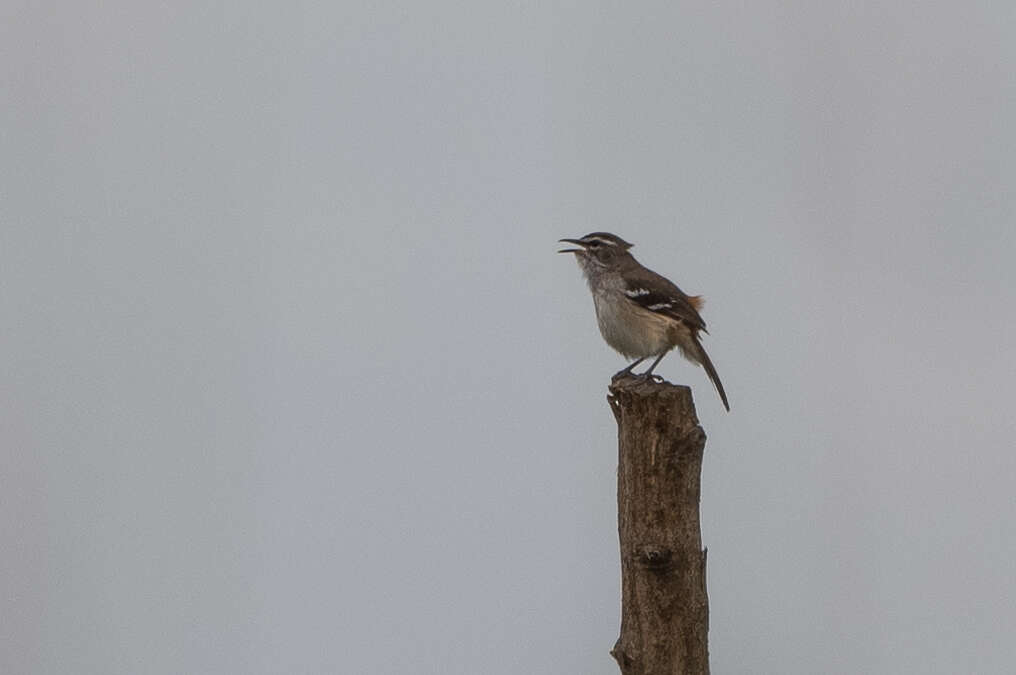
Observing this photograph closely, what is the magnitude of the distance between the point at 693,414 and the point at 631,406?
330 mm

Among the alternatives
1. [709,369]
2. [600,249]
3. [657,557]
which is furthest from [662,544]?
[600,249]

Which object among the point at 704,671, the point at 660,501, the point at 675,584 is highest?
the point at 660,501

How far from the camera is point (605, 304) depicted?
8.93m

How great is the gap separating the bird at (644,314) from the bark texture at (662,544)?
2.35 m

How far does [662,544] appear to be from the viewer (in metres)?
5.73

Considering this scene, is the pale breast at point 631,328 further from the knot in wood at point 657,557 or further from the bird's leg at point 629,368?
the knot in wood at point 657,557

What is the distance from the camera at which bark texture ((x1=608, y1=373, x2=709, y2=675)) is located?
5.76 m

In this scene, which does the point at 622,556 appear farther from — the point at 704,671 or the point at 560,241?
the point at 560,241

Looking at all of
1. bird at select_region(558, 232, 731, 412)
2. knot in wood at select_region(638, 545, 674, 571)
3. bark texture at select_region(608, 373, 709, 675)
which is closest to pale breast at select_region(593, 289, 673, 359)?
bird at select_region(558, 232, 731, 412)

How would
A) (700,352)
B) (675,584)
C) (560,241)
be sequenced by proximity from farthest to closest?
(560,241)
(700,352)
(675,584)

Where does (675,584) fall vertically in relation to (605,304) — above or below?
below

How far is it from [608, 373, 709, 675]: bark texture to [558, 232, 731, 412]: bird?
92.7 inches

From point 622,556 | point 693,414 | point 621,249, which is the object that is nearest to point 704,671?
point 622,556

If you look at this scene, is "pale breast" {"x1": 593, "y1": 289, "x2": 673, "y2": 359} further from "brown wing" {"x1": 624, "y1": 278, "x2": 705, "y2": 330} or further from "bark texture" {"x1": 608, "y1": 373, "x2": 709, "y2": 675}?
"bark texture" {"x1": 608, "y1": 373, "x2": 709, "y2": 675}
